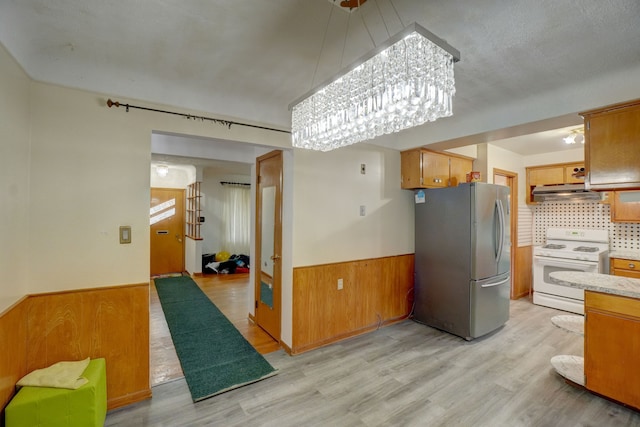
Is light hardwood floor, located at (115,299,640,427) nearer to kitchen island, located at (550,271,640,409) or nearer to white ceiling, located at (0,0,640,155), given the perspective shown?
kitchen island, located at (550,271,640,409)

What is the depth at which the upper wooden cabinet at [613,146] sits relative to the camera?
213cm

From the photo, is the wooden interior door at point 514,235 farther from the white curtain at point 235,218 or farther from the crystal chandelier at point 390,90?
the white curtain at point 235,218

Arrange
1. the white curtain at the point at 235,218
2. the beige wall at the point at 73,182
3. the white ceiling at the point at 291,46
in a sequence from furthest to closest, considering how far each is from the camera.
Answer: the white curtain at the point at 235,218 → the beige wall at the point at 73,182 → the white ceiling at the point at 291,46

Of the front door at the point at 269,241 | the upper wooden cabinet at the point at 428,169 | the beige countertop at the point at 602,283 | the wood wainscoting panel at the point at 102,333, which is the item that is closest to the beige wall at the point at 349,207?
the upper wooden cabinet at the point at 428,169

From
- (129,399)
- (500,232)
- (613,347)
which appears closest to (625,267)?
(500,232)

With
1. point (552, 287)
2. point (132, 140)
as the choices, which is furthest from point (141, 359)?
point (552, 287)

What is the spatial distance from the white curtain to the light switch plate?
5.31 m

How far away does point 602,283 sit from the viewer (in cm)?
233

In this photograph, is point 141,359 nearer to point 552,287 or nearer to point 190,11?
point 190,11

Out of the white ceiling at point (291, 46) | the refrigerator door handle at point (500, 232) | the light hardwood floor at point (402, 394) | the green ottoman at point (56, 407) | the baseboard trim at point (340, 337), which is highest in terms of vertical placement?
the white ceiling at point (291, 46)

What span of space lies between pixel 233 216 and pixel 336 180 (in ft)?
16.5

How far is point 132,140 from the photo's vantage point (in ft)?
7.30

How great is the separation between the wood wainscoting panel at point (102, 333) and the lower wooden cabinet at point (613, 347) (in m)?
3.60

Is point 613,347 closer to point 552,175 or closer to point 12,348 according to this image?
point 552,175
